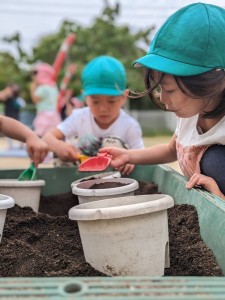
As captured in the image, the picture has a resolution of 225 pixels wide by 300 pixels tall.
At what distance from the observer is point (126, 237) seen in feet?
2.79

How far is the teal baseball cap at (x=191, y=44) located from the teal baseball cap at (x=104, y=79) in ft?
3.80

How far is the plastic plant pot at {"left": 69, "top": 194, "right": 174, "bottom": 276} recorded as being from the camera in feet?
2.76

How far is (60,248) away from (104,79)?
1.36 m

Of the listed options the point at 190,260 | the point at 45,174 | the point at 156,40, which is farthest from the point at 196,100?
the point at 45,174

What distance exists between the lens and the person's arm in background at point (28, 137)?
1673 mm

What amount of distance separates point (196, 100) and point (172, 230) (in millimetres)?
320

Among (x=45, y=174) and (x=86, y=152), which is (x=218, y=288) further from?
(x=86, y=152)

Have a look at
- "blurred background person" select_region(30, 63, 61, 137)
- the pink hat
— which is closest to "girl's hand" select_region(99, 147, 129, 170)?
"blurred background person" select_region(30, 63, 61, 137)

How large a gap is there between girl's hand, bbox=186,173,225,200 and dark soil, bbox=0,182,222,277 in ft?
0.20

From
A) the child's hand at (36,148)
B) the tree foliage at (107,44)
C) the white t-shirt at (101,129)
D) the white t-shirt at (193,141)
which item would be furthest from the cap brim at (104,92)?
the tree foliage at (107,44)

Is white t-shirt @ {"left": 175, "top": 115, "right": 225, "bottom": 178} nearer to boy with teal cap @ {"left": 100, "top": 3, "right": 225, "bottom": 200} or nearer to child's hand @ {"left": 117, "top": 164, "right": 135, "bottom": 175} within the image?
boy with teal cap @ {"left": 100, "top": 3, "right": 225, "bottom": 200}

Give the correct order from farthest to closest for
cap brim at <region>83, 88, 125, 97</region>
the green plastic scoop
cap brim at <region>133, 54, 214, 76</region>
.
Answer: cap brim at <region>83, 88, 125, 97</region> < the green plastic scoop < cap brim at <region>133, 54, 214, 76</region>

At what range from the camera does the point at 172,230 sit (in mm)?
1152

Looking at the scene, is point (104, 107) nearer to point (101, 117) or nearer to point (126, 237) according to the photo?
point (101, 117)
